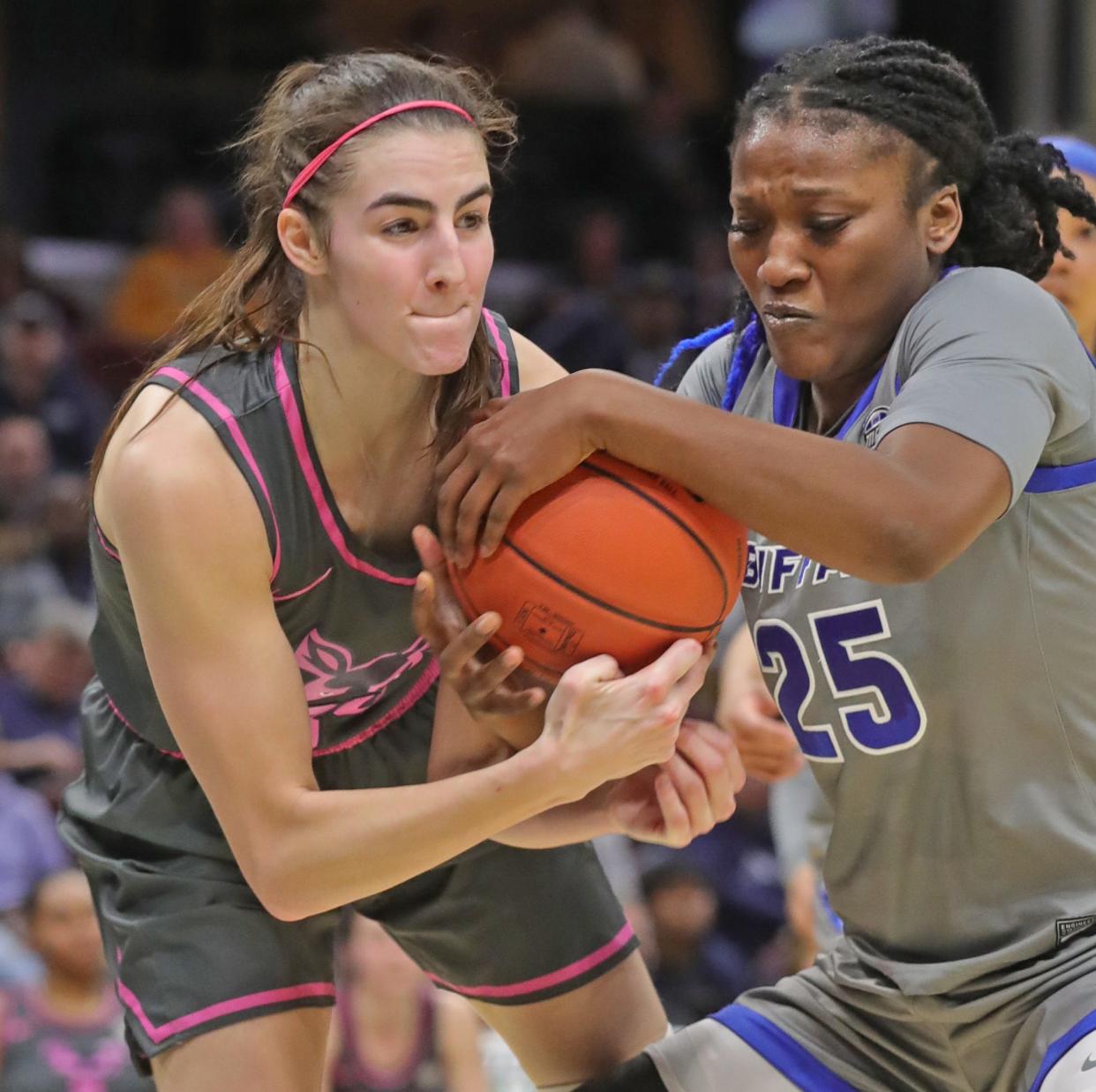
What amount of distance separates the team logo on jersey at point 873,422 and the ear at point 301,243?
824mm

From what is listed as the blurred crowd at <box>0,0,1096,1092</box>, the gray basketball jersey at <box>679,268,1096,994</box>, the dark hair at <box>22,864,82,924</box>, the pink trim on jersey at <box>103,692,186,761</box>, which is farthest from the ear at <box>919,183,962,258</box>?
the dark hair at <box>22,864,82,924</box>

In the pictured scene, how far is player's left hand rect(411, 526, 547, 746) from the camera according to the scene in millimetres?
2436

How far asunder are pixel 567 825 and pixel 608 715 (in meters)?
0.51

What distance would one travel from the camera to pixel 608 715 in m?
2.36

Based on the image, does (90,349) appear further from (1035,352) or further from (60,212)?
(1035,352)

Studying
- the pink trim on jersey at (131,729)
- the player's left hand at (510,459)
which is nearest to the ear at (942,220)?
the player's left hand at (510,459)

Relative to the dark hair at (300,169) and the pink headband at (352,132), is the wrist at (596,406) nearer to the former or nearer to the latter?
the dark hair at (300,169)

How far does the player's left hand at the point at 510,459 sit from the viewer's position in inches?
91.1

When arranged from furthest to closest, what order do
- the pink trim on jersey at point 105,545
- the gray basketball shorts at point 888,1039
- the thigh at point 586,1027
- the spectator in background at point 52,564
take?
the spectator in background at point 52,564
the thigh at point 586,1027
the pink trim on jersey at point 105,545
the gray basketball shorts at point 888,1039

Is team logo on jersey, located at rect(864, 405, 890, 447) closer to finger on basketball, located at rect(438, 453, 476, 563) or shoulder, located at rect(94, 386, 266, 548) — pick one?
finger on basketball, located at rect(438, 453, 476, 563)

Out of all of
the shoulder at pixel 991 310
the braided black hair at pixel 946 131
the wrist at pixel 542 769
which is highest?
the braided black hair at pixel 946 131

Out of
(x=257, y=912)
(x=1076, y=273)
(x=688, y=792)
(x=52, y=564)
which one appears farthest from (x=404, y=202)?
(x=52, y=564)

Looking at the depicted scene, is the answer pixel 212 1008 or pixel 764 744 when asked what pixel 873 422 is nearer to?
pixel 764 744

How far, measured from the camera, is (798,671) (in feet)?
8.59
